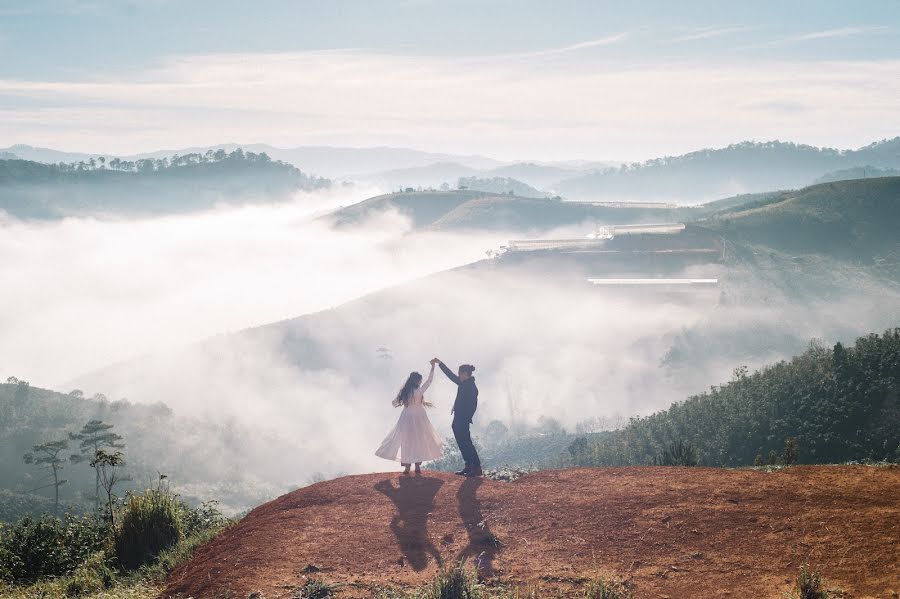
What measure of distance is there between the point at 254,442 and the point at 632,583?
574ft

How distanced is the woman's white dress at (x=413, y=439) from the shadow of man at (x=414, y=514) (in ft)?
2.18

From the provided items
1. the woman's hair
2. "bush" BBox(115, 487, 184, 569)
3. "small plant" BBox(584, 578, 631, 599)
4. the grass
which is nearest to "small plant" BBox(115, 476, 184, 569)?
"bush" BBox(115, 487, 184, 569)

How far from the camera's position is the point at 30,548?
54.1 ft

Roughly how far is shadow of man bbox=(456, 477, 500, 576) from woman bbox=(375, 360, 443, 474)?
180 centimetres

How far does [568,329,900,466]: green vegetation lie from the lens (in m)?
40.2

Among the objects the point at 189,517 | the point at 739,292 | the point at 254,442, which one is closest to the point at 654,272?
the point at 739,292

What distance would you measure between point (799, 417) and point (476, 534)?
44.4m

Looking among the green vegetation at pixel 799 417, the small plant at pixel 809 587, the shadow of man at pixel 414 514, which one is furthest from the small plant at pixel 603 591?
the green vegetation at pixel 799 417

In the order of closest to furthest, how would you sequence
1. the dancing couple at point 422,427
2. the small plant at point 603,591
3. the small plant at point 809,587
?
the small plant at point 809,587 → the small plant at point 603,591 → the dancing couple at point 422,427

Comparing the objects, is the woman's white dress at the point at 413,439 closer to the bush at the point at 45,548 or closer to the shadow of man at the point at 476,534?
the shadow of man at the point at 476,534

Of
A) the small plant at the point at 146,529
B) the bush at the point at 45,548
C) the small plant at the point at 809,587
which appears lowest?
the bush at the point at 45,548

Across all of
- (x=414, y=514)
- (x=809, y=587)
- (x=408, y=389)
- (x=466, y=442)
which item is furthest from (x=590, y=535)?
(x=408, y=389)

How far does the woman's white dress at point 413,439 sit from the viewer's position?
56.4ft

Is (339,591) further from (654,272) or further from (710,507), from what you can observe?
(654,272)
